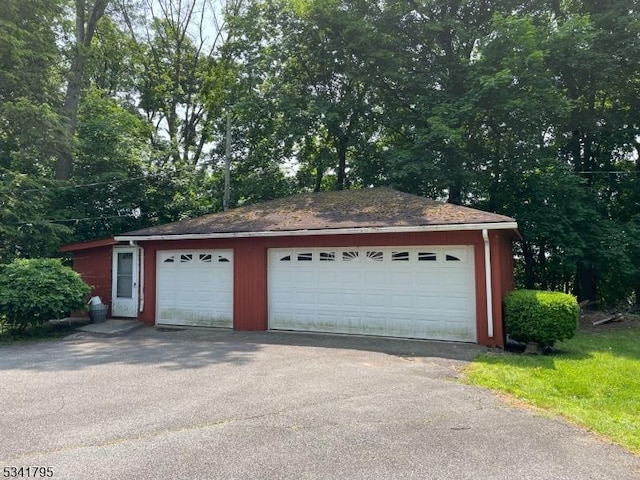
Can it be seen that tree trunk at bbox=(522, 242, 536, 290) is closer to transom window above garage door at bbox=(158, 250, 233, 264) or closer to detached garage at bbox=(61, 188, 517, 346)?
detached garage at bbox=(61, 188, 517, 346)

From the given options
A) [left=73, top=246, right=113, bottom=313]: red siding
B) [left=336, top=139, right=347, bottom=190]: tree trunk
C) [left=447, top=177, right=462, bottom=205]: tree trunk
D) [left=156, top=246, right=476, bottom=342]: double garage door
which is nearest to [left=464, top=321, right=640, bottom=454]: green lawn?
[left=156, top=246, right=476, bottom=342]: double garage door

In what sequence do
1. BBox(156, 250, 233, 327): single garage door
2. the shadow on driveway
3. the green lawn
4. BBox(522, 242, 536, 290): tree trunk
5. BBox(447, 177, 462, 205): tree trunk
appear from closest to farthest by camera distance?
the green lawn → the shadow on driveway → BBox(156, 250, 233, 327): single garage door → BBox(447, 177, 462, 205): tree trunk → BBox(522, 242, 536, 290): tree trunk

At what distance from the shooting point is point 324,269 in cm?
985

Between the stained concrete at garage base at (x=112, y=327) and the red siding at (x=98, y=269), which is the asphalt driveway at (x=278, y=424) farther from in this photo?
the red siding at (x=98, y=269)

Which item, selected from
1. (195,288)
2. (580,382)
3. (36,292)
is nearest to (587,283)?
(580,382)

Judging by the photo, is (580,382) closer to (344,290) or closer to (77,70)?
(344,290)

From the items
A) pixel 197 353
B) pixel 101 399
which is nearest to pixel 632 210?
pixel 197 353

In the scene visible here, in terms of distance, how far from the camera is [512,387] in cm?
551

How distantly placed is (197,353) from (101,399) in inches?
108

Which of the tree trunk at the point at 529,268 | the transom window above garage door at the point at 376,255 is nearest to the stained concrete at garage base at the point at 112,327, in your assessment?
the transom window above garage door at the point at 376,255

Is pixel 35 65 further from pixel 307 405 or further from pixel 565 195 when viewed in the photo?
pixel 565 195

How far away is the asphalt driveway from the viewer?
3.29m

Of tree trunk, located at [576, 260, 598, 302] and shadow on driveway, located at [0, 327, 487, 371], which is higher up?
tree trunk, located at [576, 260, 598, 302]

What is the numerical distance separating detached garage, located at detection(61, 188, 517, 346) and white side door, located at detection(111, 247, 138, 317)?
0.09 feet
